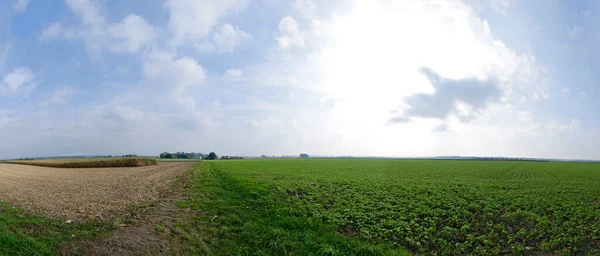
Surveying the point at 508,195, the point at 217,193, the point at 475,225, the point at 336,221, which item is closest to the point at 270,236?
the point at 336,221

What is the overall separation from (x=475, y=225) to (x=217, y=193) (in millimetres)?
16590

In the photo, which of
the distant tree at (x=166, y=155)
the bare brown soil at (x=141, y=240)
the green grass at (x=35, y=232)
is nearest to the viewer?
the green grass at (x=35, y=232)

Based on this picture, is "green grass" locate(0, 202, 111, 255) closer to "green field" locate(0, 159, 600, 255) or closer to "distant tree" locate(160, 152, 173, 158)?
"green field" locate(0, 159, 600, 255)

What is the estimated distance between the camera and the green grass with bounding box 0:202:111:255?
29.8ft

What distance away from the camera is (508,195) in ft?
69.4

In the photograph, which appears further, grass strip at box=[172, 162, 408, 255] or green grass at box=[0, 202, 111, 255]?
grass strip at box=[172, 162, 408, 255]

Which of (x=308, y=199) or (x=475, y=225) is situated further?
(x=308, y=199)

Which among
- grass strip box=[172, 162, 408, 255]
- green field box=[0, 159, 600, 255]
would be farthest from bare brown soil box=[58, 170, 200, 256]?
grass strip box=[172, 162, 408, 255]

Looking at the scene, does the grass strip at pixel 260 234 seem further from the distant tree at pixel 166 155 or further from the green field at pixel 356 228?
the distant tree at pixel 166 155

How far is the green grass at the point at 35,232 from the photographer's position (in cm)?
909

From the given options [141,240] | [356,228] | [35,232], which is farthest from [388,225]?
[35,232]

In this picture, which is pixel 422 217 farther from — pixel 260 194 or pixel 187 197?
pixel 187 197

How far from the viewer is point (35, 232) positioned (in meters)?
10.4

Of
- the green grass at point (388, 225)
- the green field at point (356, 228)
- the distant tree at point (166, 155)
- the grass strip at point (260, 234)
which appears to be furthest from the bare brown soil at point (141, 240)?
the distant tree at point (166, 155)
